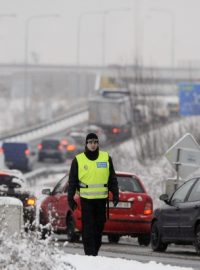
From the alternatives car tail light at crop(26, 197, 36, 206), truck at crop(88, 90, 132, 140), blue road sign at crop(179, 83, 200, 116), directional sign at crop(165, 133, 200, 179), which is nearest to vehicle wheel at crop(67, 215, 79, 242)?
car tail light at crop(26, 197, 36, 206)

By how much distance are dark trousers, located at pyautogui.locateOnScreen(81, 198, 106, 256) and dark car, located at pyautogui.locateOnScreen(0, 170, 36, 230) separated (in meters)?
9.36

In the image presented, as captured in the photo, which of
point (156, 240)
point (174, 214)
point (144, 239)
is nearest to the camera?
point (174, 214)

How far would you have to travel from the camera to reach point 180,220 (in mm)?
20781

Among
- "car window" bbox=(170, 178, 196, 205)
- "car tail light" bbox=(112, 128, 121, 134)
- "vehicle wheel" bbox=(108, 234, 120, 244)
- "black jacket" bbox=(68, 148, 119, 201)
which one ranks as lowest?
"car tail light" bbox=(112, 128, 121, 134)

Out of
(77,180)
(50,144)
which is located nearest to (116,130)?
(50,144)

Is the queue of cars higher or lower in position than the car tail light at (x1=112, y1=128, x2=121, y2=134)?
higher

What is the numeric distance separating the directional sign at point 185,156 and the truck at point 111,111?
1994 inches

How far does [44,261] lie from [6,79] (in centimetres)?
17077

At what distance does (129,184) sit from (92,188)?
27.7ft

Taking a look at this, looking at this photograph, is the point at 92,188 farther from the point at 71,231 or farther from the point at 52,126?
the point at 52,126

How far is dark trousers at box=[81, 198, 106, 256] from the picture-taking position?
16.1 metres

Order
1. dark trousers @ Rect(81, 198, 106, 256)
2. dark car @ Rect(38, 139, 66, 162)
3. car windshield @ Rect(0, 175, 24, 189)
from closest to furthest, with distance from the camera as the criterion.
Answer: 1. dark trousers @ Rect(81, 198, 106, 256)
2. car windshield @ Rect(0, 175, 24, 189)
3. dark car @ Rect(38, 139, 66, 162)

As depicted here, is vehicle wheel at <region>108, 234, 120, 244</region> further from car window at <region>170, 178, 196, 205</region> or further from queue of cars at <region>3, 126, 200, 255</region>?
car window at <region>170, 178, 196, 205</region>

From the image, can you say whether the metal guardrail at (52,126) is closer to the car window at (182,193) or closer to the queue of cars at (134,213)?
the queue of cars at (134,213)
